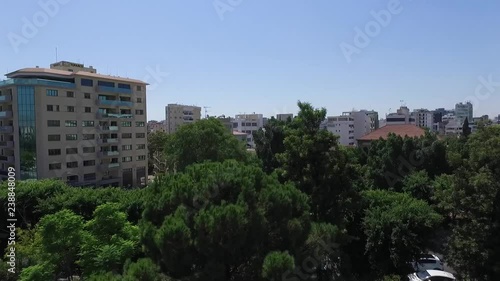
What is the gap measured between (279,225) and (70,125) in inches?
1218

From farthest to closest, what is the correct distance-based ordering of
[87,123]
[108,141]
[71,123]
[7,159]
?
[108,141] → [87,123] → [71,123] → [7,159]

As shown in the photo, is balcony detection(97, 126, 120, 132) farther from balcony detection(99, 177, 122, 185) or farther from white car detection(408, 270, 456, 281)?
white car detection(408, 270, 456, 281)

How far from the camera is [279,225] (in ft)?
25.3

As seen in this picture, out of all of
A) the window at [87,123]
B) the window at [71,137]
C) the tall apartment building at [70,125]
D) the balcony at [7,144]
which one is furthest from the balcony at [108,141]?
the balcony at [7,144]

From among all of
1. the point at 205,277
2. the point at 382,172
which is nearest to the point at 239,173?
the point at 205,277

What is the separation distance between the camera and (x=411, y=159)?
72.8 feet

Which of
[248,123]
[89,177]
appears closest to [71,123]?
[89,177]

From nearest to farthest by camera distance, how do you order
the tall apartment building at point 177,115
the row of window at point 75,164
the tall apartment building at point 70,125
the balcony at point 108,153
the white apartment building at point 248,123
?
the tall apartment building at point 70,125 → the row of window at point 75,164 → the balcony at point 108,153 → the tall apartment building at point 177,115 → the white apartment building at point 248,123

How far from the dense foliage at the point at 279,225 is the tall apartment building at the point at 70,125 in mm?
18906

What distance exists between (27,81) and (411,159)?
29415mm

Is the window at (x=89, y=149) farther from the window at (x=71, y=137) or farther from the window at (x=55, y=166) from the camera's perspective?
the window at (x=55, y=166)

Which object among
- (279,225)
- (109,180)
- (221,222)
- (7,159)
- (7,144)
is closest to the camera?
(221,222)

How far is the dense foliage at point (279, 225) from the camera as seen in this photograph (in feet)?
23.1

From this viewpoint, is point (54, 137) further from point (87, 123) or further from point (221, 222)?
point (221, 222)
